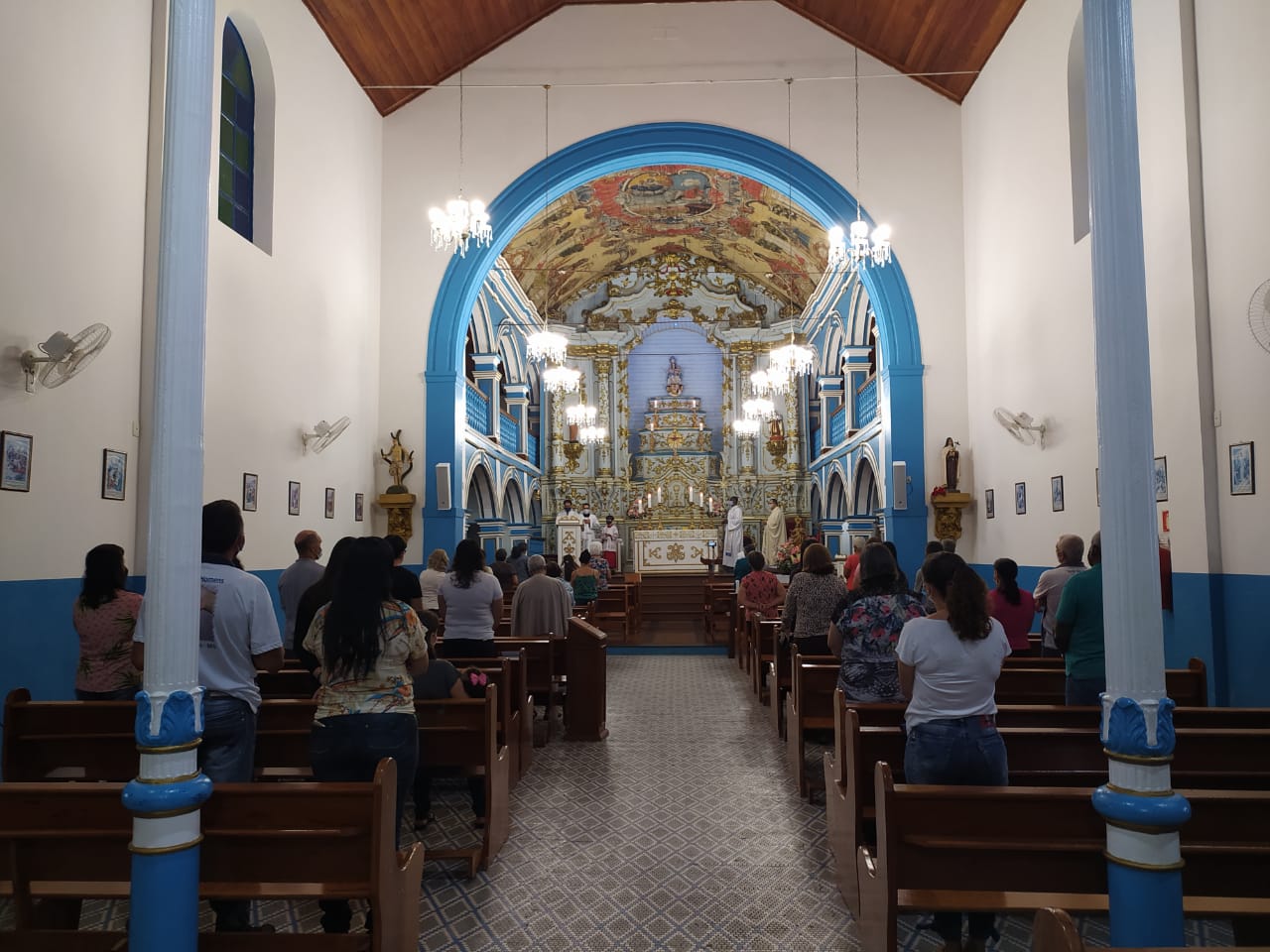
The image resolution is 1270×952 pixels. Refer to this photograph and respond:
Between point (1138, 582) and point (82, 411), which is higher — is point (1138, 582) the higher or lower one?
the lower one

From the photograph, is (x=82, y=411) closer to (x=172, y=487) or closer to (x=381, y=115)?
(x=172, y=487)

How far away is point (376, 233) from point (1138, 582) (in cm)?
1106

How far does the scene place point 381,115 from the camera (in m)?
12.0

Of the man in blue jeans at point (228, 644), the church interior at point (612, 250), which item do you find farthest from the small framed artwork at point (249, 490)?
the man in blue jeans at point (228, 644)

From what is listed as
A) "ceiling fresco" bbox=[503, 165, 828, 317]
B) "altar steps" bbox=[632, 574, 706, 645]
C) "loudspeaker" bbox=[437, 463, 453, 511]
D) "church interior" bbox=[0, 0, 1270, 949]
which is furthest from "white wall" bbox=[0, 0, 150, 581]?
"altar steps" bbox=[632, 574, 706, 645]

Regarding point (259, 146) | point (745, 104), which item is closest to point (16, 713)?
point (259, 146)

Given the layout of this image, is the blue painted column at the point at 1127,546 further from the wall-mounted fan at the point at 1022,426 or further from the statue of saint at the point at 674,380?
the statue of saint at the point at 674,380

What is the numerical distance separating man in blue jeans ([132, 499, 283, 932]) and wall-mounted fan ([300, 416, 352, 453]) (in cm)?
631

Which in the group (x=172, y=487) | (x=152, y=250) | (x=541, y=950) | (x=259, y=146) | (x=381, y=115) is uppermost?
(x=381, y=115)

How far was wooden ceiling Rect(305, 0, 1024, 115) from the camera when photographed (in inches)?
403

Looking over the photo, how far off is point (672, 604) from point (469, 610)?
1038 cm

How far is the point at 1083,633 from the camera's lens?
14.6 feet

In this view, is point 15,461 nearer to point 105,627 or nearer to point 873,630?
point 105,627

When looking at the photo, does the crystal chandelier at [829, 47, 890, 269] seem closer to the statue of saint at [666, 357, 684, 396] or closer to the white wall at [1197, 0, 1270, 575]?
the white wall at [1197, 0, 1270, 575]
